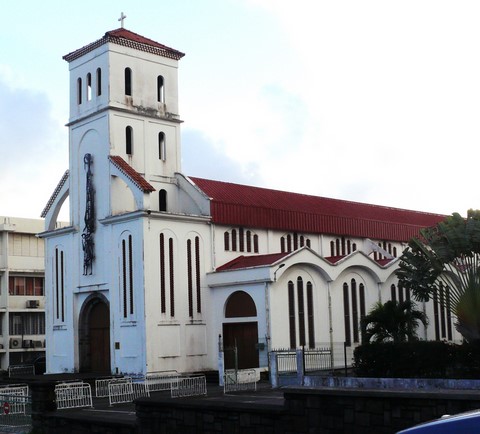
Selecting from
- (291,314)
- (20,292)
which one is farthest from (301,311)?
(20,292)

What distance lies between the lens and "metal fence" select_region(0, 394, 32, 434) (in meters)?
23.2

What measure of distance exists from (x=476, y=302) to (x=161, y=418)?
15389 mm

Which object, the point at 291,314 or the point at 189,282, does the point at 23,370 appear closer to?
the point at 189,282

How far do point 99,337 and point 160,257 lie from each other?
6222 millimetres

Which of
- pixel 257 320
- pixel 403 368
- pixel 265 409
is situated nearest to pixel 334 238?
pixel 257 320

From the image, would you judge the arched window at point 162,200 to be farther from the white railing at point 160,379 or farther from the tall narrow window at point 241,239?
the white railing at point 160,379

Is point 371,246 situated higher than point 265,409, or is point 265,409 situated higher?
point 371,246

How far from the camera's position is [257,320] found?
38.6 m

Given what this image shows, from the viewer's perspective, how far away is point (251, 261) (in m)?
40.8

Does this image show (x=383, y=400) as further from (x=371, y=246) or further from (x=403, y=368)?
(x=371, y=246)

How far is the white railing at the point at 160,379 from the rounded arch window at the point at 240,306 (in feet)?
13.7

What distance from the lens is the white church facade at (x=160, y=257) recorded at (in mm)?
38656

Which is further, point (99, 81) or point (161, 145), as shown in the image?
point (161, 145)

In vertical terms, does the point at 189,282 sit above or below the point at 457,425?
above
